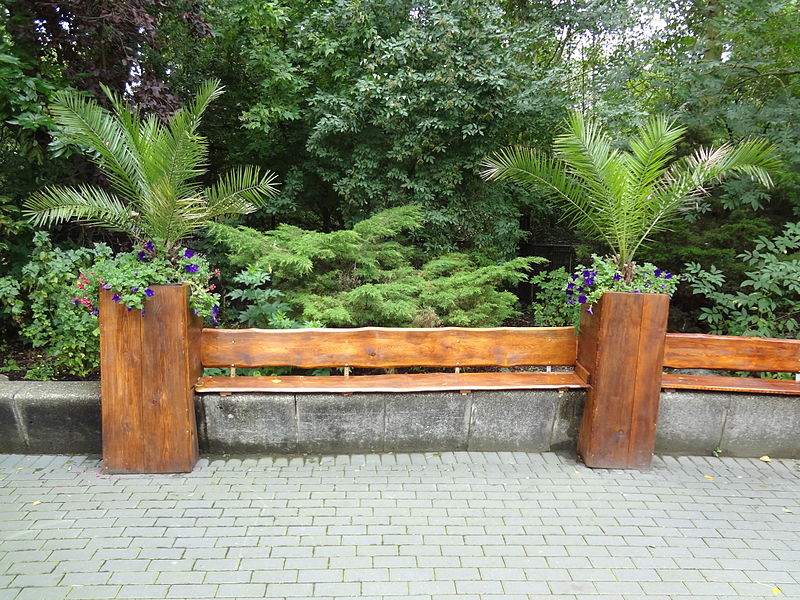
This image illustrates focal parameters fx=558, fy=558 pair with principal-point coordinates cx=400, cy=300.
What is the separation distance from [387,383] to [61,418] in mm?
2279

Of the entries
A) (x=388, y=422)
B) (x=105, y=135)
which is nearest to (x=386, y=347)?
(x=388, y=422)

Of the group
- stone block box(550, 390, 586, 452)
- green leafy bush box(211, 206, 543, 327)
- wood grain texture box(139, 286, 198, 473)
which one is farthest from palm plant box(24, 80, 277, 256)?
stone block box(550, 390, 586, 452)

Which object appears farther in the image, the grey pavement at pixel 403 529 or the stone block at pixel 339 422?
the stone block at pixel 339 422

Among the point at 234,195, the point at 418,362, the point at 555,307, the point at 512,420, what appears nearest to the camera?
the point at 512,420

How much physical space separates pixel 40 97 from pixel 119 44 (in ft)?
3.57

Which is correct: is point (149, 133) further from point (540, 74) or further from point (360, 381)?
point (540, 74)

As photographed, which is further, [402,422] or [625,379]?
[402,422]

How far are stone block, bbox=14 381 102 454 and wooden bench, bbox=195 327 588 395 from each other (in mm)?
797

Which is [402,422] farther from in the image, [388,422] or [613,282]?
[613,282]

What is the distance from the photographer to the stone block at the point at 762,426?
4.09 metres

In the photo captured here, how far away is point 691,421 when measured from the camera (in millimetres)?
4105

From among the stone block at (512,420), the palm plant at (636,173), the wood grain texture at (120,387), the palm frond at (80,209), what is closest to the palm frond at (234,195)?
the palm frond at (80,209)

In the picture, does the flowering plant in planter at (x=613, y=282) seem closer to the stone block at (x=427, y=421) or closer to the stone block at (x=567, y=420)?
the stone block at (x=567, y=420)

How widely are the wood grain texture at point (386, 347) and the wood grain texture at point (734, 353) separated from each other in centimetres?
80
